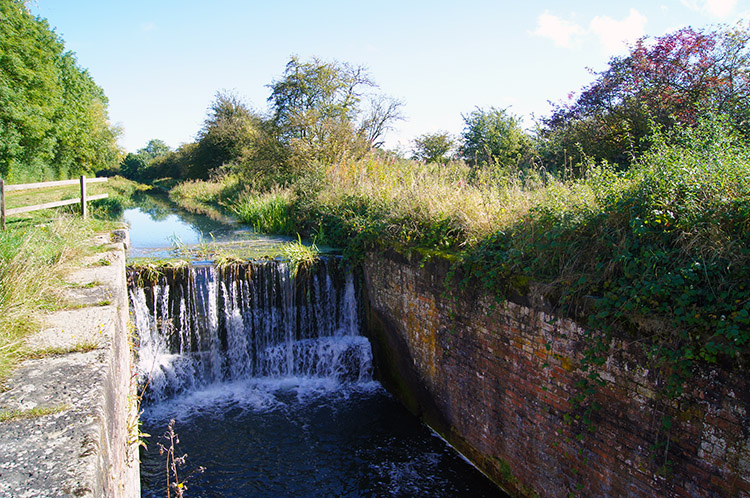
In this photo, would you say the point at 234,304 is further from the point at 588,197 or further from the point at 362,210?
the point at 588,197

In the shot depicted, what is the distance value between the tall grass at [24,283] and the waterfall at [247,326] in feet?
5.93

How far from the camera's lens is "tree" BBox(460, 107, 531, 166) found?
55.7 ft

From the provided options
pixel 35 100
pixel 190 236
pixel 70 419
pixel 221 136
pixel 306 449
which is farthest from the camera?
pixel 221 136

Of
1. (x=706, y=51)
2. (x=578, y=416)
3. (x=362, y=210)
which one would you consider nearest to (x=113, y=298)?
(x=578, y=416)

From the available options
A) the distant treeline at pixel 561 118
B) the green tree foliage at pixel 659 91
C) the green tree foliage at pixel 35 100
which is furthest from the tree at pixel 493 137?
the green tree foliage at pixel 35 100

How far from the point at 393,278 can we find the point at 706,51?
8663 millimetres

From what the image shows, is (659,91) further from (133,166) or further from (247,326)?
(133,166)

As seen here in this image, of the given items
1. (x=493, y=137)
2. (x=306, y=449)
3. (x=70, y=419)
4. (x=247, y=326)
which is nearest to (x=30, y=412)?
(x=70, y=419)

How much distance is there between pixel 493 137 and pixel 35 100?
22444mm

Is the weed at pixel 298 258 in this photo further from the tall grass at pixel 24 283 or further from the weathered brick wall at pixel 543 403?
the tall grass at pixel 24 283

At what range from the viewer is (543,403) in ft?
15.2

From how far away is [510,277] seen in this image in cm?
489

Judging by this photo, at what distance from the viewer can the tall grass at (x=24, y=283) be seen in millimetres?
3141

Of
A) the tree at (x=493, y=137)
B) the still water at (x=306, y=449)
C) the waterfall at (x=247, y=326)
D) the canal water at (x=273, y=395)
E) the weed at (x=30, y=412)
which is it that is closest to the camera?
the weed at (x=30, y=412)
